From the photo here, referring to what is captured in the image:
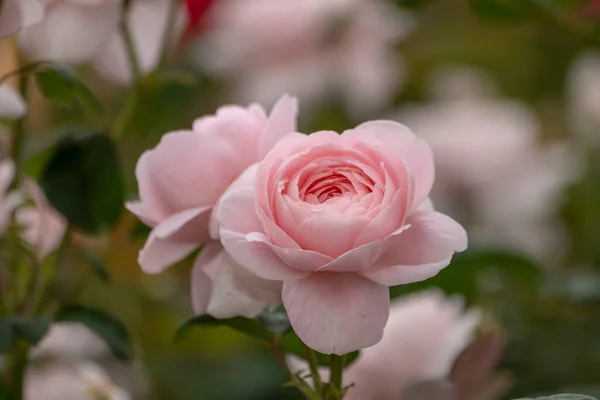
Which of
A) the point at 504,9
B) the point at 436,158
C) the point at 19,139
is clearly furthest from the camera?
the point at 436,158

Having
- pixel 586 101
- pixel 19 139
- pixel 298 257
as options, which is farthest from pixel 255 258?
pixel 586 101

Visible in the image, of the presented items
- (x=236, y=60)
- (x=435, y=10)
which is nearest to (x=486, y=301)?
(x=236, y=60)

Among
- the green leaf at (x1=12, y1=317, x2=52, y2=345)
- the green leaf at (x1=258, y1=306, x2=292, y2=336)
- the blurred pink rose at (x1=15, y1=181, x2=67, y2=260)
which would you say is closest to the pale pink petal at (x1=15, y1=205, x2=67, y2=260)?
the blurred pink rose at (x1=15, y1=181, x2=67, y2=260)

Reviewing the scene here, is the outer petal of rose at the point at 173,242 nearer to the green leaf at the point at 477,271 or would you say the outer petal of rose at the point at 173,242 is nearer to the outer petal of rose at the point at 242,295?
the outer petal of rose at the point at 242,295

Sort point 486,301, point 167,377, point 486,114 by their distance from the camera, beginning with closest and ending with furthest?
1. point 486,301
2. point 167,377
3. point 486,114

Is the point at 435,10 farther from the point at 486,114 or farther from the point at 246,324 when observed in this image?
the point at 246,324

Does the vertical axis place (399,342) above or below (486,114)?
above

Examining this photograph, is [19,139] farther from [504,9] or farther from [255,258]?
[504,9]
